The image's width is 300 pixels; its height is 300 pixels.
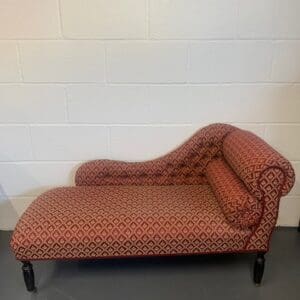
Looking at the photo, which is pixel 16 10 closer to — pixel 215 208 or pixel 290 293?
pixel 215 208

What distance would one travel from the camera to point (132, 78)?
1.97 metres

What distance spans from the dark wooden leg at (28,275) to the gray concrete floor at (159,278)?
36 millimetres

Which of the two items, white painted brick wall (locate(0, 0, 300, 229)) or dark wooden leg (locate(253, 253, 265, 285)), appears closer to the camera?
dark wooden leg (locate(253, 253, 265, 285))

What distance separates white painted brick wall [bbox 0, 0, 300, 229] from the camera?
185 cm

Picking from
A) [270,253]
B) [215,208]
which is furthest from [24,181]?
[270,253]

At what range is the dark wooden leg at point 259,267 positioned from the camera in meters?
1.69

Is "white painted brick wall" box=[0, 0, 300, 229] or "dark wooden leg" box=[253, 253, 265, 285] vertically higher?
"white painted brick wall" box=[0, 0, 300, 229]

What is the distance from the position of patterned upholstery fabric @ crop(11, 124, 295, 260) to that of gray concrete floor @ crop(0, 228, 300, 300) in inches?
9.4

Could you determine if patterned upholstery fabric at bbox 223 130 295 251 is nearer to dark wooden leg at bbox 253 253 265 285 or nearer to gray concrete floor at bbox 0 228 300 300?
dark wooden leg at bbox 253 253 265 285

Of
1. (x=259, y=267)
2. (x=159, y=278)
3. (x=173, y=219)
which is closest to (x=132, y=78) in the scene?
(x=173, y=219)

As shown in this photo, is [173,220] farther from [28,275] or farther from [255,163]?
[28,275]

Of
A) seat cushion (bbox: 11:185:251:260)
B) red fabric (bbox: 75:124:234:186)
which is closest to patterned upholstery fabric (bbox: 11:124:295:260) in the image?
seat cushion (bbox: 11:185:251:260)

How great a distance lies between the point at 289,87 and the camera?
2014 millimetres

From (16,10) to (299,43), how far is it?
170 cm
